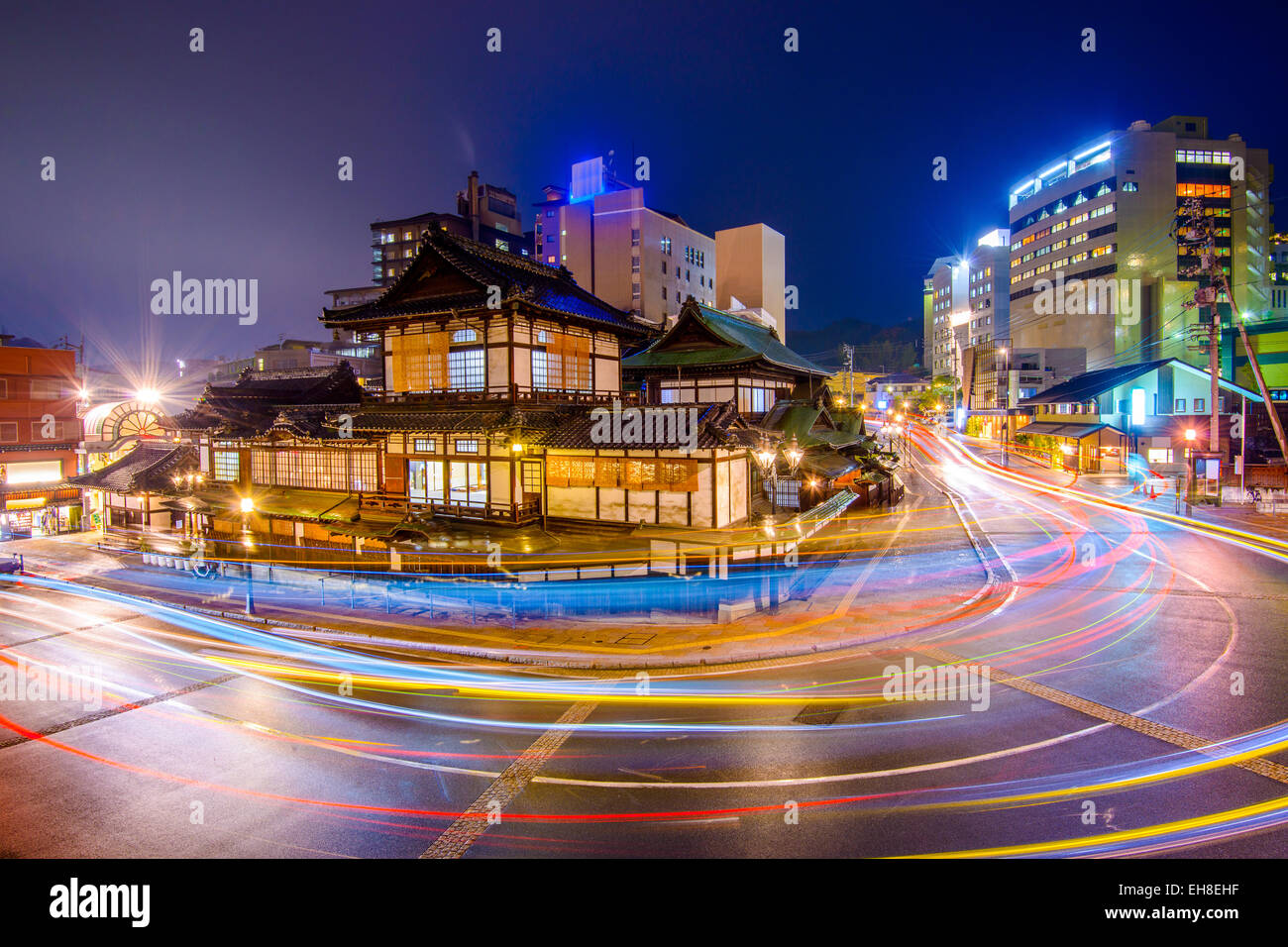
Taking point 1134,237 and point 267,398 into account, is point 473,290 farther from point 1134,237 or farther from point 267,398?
point 1134,237

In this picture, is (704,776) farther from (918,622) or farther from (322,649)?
(322,649)

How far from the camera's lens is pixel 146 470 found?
36.0m

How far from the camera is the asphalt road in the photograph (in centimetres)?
768

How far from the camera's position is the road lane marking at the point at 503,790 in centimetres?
755

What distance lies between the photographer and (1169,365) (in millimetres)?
49531

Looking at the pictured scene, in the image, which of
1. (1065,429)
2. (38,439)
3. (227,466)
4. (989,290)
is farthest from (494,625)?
(989,290)

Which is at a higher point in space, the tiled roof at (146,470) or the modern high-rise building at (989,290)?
the modern high-rise building at (989,290)

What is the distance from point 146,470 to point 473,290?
2737 centimetres

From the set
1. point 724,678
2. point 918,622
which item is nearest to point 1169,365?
point 918,622

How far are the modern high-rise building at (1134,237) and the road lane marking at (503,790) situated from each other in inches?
3559

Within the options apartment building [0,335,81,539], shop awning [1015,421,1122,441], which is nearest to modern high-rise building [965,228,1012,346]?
shop awning [1015,421,1122,441]

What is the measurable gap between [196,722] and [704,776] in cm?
1004

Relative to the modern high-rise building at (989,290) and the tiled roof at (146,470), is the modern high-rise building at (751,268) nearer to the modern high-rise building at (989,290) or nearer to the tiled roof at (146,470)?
the modern high-rise building at (989,290)

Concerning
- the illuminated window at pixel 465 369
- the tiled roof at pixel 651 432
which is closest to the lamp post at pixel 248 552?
the illuminated window at pixel 465 369
